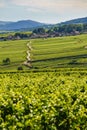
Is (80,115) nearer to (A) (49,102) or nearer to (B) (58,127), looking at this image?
(B) (58,127)

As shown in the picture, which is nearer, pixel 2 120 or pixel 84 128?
pixel 2 120

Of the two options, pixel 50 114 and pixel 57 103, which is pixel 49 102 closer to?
pixel 57 103

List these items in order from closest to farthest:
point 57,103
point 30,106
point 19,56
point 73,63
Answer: point 30,106
point 57,103
point 73,63
point 19,56

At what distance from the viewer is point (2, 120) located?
2070 centimetres

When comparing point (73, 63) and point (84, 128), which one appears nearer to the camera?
point (84, 128)

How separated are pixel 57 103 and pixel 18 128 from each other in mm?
6062

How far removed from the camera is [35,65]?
15888 centimetres

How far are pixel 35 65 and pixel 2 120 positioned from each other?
138 metres

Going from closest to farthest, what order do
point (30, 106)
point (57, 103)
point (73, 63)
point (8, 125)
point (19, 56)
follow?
point (8, 125) → point (30, 106) → point (57, 103) → point (73, 63) → point (19, 56)

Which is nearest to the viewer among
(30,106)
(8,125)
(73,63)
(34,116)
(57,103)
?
(8,125)

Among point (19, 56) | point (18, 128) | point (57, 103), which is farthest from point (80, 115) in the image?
point (19, 56)

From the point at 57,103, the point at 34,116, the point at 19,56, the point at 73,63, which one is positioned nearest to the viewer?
the point at 34,116

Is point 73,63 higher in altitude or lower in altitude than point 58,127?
lower

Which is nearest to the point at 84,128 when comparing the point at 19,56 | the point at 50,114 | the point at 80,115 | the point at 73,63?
the point at 80,115
